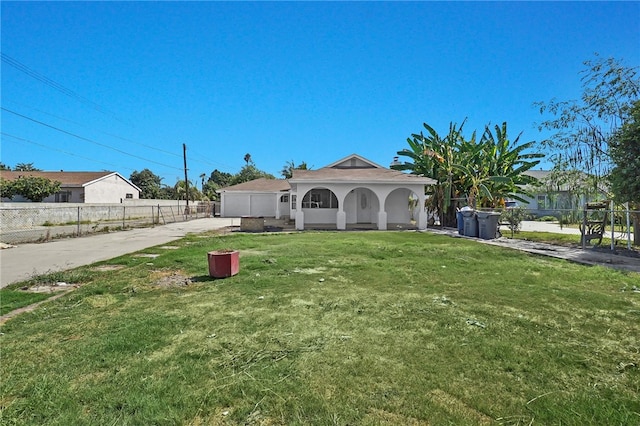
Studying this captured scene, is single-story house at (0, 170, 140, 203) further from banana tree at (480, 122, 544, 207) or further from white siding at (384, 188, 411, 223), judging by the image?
banana tree at (480, 122, 544, 207)

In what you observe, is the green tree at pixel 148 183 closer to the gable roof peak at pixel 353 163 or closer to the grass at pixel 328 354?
the gable roof peak at pixel 353 163

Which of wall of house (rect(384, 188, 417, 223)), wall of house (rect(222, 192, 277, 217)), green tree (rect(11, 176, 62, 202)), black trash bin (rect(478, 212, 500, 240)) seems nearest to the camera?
black trash bin (rect(478, 212, 500, 240))

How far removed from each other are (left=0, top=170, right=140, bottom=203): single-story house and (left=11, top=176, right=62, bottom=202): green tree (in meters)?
1.76

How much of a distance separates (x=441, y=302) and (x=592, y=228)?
11.2 metres

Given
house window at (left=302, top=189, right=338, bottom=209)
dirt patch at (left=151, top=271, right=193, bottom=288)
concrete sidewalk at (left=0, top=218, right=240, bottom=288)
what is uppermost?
house window at (left=302, top=189, right=338, bottom=209)

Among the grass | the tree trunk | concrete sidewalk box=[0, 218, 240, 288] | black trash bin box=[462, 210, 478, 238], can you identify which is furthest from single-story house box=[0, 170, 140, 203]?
the tree trunk

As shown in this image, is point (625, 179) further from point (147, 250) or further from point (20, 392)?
point (147, 250)

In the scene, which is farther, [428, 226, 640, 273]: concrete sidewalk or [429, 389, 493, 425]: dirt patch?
[428, 226, 640, 273]: concrete sidewalk

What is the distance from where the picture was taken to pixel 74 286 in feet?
22.5

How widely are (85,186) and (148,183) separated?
1180 inches

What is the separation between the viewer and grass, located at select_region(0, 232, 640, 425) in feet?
8.41

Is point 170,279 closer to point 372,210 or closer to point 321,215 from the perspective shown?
point 321,215

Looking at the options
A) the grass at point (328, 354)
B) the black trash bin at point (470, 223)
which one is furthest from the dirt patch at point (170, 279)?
the black trash bin at point (470, 223)

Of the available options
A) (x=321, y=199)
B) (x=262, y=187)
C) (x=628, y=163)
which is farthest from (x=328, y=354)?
(x=262, y=187)
